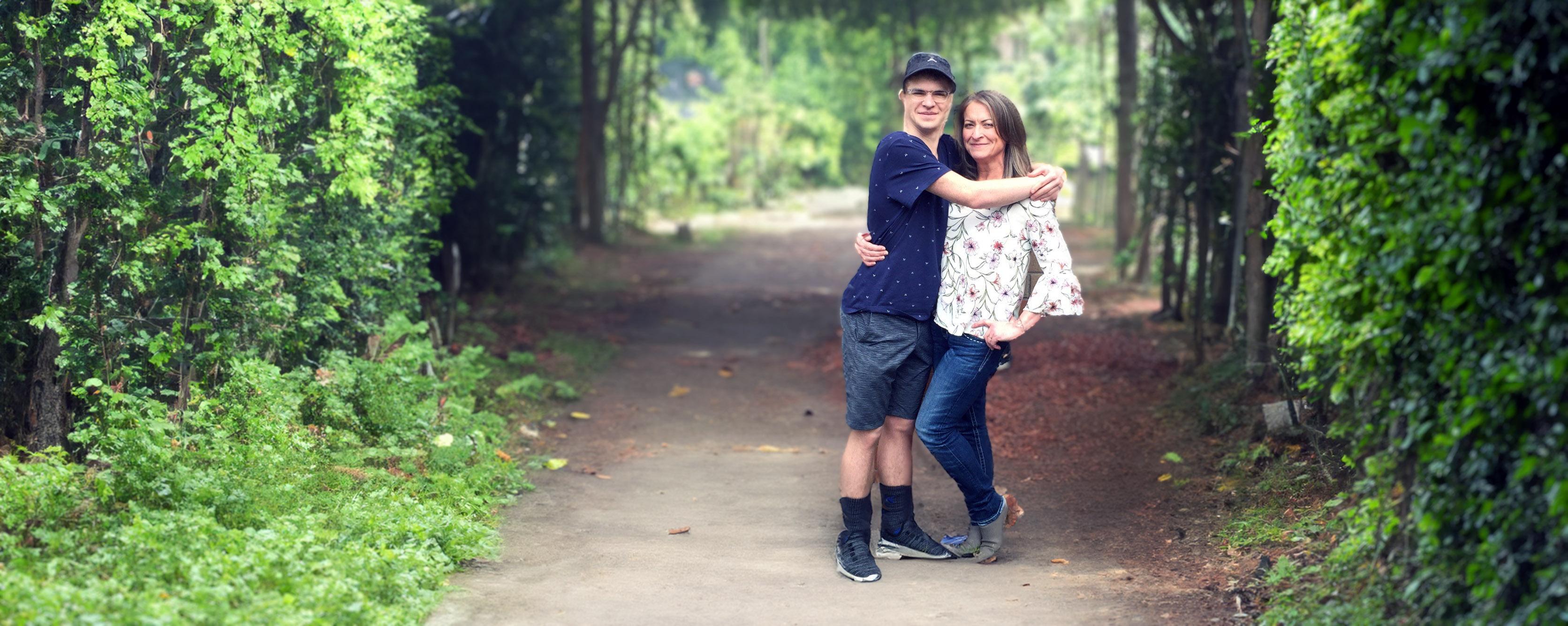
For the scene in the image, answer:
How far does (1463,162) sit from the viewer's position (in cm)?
326

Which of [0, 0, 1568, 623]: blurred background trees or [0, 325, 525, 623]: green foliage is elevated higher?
[0, 0, 1568, 623]: blurred background trees

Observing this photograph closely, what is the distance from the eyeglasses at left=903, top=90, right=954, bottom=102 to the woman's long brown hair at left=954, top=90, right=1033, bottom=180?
91 millimetres

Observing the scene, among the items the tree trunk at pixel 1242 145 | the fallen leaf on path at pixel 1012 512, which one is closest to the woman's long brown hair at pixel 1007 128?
the fallen leaf on path at pixel 1012 512

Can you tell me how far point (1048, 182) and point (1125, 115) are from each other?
1369 centimetres

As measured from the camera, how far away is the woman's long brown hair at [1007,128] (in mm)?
5164

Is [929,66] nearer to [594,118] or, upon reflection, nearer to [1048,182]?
[1048,182]

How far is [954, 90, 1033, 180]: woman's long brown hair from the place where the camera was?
5.16 m

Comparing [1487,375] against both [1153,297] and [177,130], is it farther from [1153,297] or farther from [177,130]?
[1153,297]

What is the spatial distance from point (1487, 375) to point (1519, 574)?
545 mm

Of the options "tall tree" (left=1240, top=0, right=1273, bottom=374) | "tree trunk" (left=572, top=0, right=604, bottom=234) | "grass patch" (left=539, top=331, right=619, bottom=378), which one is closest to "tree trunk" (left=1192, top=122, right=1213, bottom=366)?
"tall tree" (left=1240, top=0, right=1273, bottom=374)

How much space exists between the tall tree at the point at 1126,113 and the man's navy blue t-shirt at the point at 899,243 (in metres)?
12.2

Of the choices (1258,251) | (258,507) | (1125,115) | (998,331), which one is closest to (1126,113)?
(1125,115)

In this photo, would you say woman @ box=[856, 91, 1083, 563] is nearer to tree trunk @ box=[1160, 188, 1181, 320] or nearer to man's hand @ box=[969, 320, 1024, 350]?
man's hand @ box=[969, 320, 1024, 350]

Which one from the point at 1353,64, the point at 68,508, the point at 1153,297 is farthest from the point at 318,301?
the point at 1153,297
